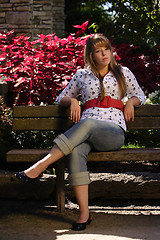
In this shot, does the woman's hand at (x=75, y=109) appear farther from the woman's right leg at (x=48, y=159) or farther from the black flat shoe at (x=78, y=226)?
the black flat shoe at (x=78, y=226)

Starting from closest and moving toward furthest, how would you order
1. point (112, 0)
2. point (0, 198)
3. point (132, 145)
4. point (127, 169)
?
point (0, 198) < point (127, 169) < point (132, 145) < point (112, 0)

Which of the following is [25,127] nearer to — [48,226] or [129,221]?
[48,226]

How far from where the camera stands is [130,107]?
3789 millimetres

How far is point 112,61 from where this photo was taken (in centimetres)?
386

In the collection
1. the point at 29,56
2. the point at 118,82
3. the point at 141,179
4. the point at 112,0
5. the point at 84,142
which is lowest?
the point at 141,179

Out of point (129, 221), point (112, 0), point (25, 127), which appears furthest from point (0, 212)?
point (112, 0)

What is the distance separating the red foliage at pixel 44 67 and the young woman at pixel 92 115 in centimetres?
101

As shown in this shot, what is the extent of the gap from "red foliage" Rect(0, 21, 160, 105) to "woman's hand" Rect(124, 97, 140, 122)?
1.17 m

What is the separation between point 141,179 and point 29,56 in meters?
1.98

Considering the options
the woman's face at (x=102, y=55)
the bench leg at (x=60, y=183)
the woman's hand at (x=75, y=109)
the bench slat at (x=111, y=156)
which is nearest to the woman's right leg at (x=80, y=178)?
the bench slat at (x=111, y=156)

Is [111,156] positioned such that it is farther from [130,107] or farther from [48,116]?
[48,116]

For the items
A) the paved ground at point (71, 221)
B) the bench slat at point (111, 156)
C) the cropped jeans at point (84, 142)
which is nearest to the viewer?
the paved ground at point (71, 221)

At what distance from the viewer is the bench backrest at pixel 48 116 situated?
3977mm

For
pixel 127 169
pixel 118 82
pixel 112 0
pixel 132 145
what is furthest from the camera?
pixel 112 0
